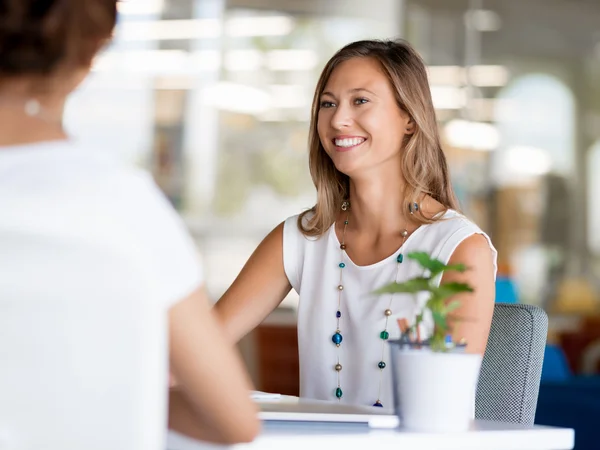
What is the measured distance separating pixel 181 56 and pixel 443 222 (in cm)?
418

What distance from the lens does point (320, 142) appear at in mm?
2428

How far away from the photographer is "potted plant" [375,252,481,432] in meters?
1.25

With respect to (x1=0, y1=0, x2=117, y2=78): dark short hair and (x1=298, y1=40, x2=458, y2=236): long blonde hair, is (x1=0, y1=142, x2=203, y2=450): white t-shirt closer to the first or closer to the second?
(x1=0, y1=0, x2=117, y2=78): dark short hair

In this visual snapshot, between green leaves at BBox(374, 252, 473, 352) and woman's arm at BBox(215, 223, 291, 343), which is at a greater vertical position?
green leaves at BBox(374, 252, 473, 352)

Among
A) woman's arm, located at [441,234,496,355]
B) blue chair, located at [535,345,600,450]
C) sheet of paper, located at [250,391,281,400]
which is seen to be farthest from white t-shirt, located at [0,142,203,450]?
blue chair, located at [535,345,600,450]

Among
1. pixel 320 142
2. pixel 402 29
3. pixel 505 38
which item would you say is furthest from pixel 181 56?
pixel 320 142

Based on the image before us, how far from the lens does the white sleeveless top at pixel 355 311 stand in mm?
2027

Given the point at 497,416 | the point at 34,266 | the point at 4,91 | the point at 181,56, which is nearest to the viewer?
the point at 34,266

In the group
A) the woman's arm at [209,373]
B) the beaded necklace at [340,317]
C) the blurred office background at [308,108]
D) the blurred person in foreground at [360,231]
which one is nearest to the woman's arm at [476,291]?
the blurred person in foreground at [360,231]

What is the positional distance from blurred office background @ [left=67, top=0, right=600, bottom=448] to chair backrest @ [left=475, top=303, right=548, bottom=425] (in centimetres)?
352

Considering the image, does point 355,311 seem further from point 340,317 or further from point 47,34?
point 47,34

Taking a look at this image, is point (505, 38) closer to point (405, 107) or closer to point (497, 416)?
point (405, 107)

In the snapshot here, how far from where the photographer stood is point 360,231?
88.6 inches

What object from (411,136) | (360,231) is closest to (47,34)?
(360,231)
